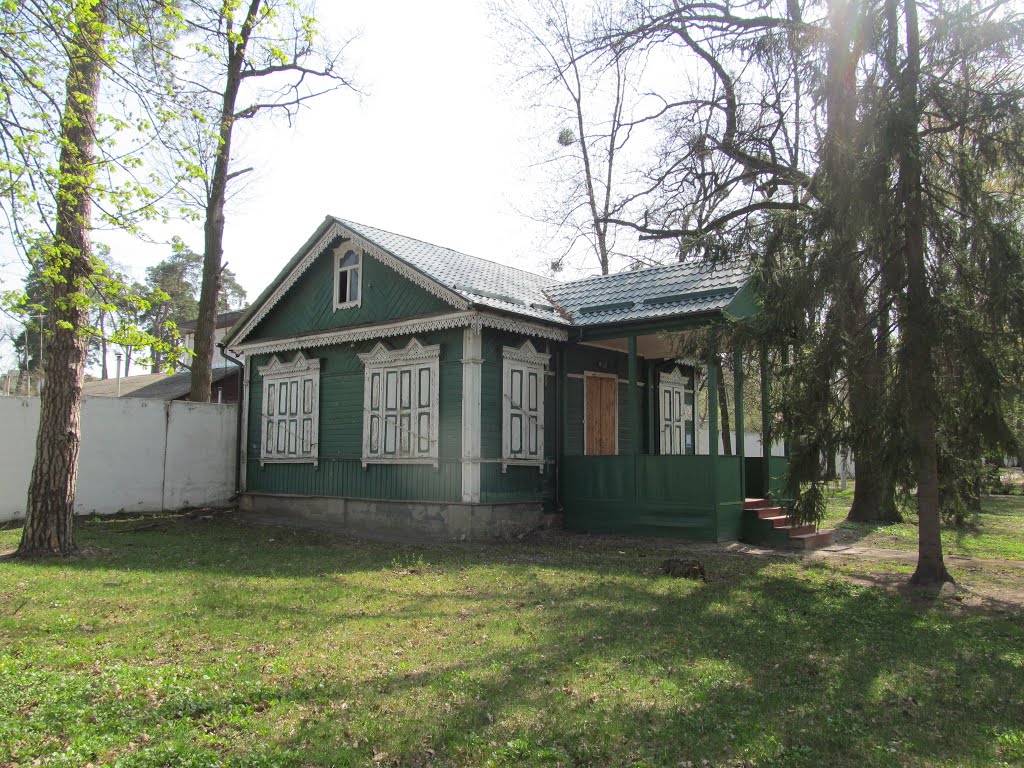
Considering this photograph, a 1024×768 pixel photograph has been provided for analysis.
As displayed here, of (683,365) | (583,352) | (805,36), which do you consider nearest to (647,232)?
(683,365)

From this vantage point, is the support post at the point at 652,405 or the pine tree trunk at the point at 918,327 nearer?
the pine tree trunk at the point at 918,327

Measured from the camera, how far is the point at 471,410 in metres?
12.7

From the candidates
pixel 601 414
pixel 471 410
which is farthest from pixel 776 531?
pixel 471 410

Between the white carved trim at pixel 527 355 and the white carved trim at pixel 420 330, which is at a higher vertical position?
the white carved trim at pixel 420 330

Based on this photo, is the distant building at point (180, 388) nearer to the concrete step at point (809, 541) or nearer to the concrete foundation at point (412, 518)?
the concrete foundation at point (412, 518)

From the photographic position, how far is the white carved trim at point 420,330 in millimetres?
12602

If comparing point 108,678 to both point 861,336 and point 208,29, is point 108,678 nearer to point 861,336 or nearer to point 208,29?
point 208,29

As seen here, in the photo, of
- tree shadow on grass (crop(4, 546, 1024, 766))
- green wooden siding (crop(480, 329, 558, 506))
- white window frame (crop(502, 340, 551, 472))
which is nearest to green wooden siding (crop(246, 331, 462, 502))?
green wooden siding (crop(480, 329, 558, 506))

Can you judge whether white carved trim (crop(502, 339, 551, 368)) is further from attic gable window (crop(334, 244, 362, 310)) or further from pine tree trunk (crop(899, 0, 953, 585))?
pine tree trunk (crop(899, 0, 953, 585))

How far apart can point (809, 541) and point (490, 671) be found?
8.54 meters

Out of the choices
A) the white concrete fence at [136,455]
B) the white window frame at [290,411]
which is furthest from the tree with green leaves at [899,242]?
the white concrete fence at [136,455]

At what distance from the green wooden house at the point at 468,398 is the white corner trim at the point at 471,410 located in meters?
0.02

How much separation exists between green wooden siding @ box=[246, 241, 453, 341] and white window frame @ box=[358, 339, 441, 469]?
71 centimetres

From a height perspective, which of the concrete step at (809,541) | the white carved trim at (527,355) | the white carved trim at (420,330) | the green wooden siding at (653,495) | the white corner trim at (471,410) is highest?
the white carved trim at (420,330)
